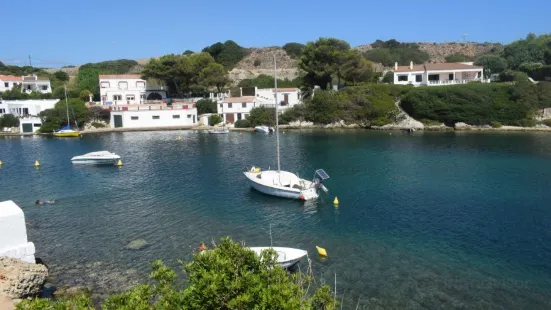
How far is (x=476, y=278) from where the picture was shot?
20.8 metres

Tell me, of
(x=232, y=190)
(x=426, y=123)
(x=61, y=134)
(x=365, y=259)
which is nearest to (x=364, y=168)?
(x=232, y=190)

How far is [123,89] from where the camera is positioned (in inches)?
3826

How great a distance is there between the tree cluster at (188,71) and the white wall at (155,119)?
8.98 metres

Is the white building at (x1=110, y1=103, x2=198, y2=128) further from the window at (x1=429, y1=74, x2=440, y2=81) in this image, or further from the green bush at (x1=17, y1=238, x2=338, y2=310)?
the green bush at (x1=17, y1=238, x2=338, y2=310)

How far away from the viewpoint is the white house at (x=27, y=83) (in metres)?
101

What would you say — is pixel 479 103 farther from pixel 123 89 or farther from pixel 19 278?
pixel 19 278

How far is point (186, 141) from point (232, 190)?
3249 centimetres

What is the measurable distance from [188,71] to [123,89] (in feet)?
53.9

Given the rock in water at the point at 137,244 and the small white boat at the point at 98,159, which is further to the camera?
the small white boat at the point at 98,159

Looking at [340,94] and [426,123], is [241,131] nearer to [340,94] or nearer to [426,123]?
[340,94]

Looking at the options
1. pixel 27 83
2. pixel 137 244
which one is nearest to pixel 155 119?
pixel 27 83

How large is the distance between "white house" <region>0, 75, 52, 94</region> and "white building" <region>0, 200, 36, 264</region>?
91983 millimetres

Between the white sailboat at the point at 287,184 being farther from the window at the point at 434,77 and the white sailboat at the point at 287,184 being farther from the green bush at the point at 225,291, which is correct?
the window at the point at 434,77

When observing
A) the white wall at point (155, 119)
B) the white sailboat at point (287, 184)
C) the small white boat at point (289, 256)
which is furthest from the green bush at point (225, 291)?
the white wall at point (155, 119)
